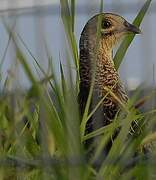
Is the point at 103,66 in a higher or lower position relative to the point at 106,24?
lower

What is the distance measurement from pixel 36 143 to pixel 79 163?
38 cm

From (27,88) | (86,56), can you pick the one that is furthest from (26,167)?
(86,56)

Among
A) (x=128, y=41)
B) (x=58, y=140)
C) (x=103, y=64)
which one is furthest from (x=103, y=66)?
(x=58, y=140)

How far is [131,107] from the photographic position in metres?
1.60

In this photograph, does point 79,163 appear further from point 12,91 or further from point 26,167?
point 12,91

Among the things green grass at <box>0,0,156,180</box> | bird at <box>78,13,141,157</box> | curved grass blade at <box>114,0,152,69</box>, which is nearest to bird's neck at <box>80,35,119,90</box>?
bird at <box>78,13,141,157</box>

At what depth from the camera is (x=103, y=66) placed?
230 cm

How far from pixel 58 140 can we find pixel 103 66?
41.2 inches

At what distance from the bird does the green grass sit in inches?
16.9

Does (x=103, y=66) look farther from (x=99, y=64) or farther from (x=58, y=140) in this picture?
(x=58, y=140)

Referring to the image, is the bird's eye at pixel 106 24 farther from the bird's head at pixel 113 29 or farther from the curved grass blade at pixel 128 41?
the curved grass blade at pixel 128 41

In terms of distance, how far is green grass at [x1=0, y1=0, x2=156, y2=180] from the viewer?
4.13 ft

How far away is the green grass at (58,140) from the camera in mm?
1260

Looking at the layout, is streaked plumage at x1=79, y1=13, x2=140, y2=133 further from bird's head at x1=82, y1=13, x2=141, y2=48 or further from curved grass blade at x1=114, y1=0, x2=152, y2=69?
curved grass blade at x1=114, y1=0, x2=152, y2=69
